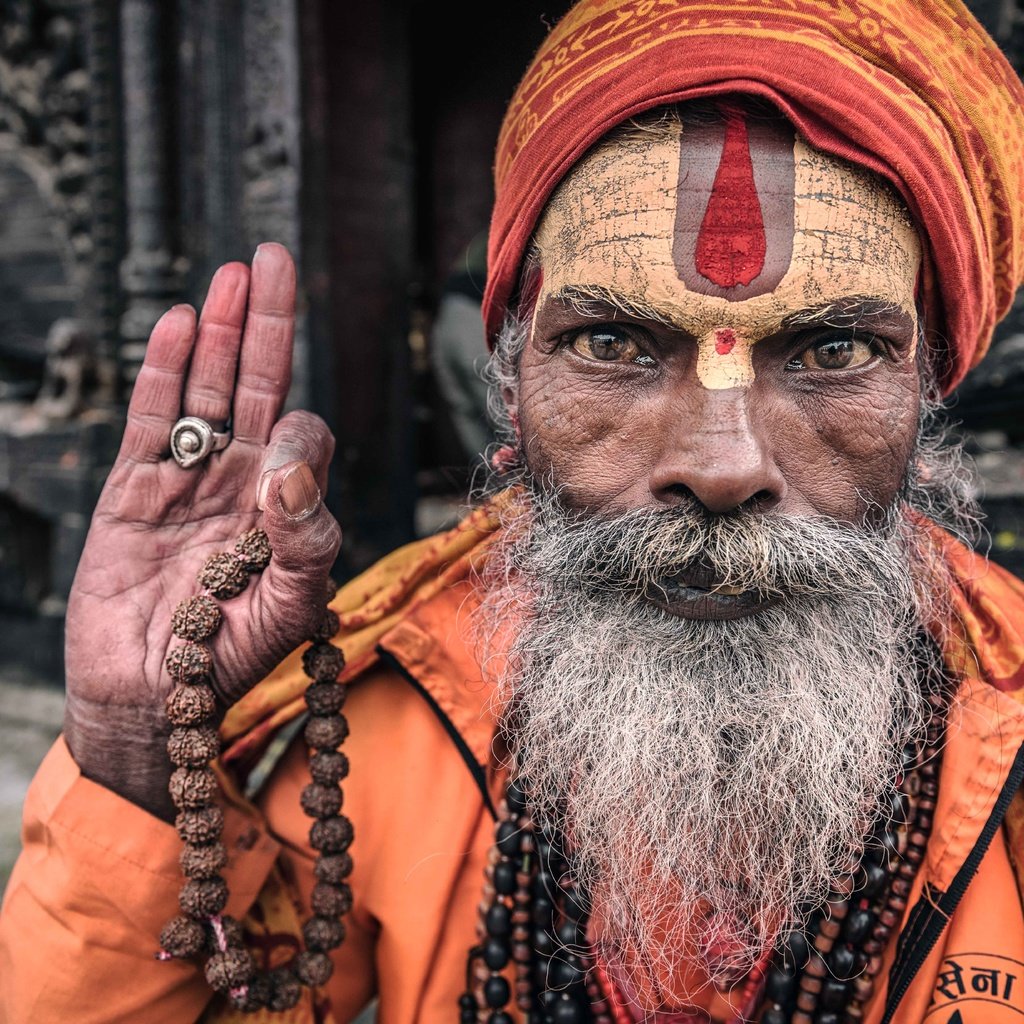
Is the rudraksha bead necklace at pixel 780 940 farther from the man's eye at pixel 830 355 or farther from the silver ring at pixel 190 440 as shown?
the silver ring at pixel 190 440

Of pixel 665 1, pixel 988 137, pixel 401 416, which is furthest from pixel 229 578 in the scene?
pixel 401 416

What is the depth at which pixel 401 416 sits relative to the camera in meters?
3.22

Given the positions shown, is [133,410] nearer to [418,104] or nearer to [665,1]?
[665,1]

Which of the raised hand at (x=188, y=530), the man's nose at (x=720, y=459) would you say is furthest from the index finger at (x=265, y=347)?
the man's nose at (x=720, y=459)

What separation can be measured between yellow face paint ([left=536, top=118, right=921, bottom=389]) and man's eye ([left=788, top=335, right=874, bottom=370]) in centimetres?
7

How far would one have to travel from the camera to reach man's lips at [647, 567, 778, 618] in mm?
1309

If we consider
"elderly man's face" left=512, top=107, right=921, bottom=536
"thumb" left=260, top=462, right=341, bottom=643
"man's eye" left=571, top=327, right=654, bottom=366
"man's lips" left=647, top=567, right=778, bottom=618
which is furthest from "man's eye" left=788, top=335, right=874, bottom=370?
"thumb" left=260, top=462, right=341, bottom=643

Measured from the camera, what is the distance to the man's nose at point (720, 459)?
123cm

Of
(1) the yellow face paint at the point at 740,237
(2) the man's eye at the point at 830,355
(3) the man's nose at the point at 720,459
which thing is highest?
(1) the yellow face paint at the point at 740,237

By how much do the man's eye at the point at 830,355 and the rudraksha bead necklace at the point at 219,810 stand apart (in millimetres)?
785

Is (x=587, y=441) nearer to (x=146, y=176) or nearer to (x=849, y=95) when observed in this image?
(x=849, y=95)

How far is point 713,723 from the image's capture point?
1356 millimetres

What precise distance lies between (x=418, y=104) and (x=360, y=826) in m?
3.13

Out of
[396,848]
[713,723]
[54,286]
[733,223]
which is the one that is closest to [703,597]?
[713,723]
